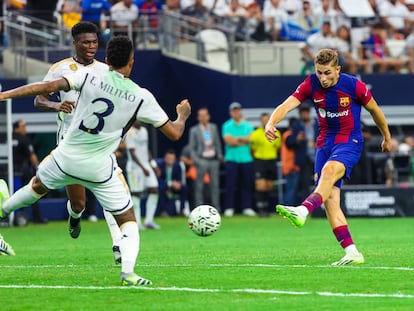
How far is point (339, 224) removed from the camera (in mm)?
13094

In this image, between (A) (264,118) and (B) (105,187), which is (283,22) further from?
(B) (105,187)

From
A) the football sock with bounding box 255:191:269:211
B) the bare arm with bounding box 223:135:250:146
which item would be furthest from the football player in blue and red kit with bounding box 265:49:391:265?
the bare arm with bounding box 223:135:250:146

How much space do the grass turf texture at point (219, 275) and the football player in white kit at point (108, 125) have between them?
27.9 inches

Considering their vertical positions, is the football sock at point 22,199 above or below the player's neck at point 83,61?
below

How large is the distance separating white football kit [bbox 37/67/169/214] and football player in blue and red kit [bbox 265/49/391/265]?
238cm

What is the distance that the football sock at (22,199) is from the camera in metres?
11.9

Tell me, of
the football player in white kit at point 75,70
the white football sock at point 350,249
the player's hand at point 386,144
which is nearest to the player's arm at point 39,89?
the football player in white kit at point 75,70

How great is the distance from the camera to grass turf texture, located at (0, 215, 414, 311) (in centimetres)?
961

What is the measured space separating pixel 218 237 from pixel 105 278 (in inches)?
319

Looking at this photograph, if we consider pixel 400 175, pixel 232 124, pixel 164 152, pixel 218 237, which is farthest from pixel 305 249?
pixel 164 152

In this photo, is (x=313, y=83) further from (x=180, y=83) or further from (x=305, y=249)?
(x=180, y=83)

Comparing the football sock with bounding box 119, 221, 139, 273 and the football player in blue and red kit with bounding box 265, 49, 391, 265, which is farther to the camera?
the football player in blue and red kit with bounding box 265, 49, 391, 265

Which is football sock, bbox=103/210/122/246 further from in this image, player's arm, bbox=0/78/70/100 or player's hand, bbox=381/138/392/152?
player's hand, bbox=381/138/392/152

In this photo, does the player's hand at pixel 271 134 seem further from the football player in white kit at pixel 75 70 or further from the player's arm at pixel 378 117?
the football player in white kit at pixel 75 70
